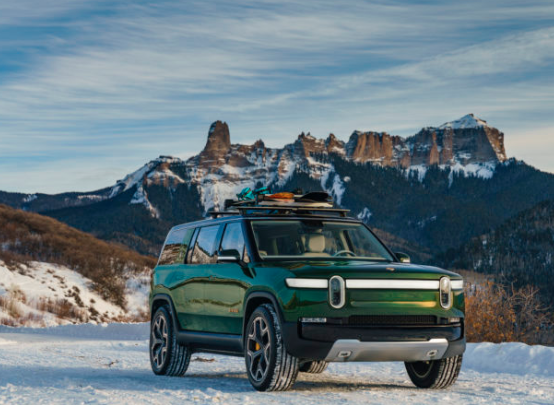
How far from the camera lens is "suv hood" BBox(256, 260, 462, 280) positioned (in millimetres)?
7934

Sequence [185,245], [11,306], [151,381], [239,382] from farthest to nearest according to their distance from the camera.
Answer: [11,306] < [185,245] < [151,381] < [239,382]

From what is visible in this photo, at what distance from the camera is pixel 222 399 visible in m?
7.86

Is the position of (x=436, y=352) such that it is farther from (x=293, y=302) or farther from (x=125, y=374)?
(x=125, y=374)

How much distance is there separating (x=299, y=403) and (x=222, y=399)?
817mm

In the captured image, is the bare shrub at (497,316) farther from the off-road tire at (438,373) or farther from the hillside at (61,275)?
the hillside at (61,275)

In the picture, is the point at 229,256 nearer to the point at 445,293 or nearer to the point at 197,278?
the point at 197,278

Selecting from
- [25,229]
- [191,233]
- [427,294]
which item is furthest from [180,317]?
[25,229]

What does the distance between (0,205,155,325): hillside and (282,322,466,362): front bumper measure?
5578 cm

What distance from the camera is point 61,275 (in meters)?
81.9

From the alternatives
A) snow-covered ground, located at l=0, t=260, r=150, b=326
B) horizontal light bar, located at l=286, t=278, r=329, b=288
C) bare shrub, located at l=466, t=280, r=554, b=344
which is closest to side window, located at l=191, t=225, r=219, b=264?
horizontal light bar, located at l=286, t=278, r=329, b=288

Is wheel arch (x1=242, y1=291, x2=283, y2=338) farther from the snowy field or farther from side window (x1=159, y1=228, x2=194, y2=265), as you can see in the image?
side window (x1=159, y1=228, x2=194, y2=265)

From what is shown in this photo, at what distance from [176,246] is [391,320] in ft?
13.5

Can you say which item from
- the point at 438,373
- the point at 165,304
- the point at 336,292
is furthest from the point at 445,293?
the point at 165,304

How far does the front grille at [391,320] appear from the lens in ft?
25.9
